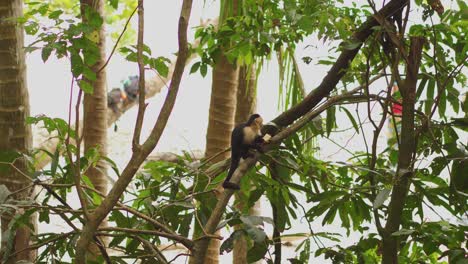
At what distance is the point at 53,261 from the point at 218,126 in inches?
52.1

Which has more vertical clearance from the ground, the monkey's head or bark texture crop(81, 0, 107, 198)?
bark texture crop(81, 0, 107, 198)

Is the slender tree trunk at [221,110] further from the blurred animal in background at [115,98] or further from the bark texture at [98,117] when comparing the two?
the blurred animal in background at [115,98]

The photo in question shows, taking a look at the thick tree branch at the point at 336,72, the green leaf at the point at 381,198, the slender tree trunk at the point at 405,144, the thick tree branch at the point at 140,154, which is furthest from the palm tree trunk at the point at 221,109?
the thick tree branch at the point at 140,154

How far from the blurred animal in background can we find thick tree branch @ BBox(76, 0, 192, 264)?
14.8ft

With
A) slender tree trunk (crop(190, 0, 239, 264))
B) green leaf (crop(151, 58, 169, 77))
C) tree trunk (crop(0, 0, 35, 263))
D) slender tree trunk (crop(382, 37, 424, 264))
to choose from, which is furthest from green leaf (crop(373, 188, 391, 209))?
slender tree trunk (crop(190, 0, 239, 264))

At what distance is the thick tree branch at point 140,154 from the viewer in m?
1.22

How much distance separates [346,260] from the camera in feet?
5.84

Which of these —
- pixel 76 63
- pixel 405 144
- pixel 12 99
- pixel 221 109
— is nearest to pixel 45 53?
pixel 76 63

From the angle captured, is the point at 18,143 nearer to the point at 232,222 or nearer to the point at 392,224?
the point at 232,222

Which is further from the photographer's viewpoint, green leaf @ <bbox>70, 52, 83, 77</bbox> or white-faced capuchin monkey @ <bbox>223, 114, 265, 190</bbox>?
white-faced capuchin monkey @ <bbox>223, 114, 265, 190</bbox>

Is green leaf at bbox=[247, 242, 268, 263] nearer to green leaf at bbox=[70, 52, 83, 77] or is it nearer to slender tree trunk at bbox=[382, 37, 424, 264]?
slender tree trunk at bbox=[382, 37, 424, 264]

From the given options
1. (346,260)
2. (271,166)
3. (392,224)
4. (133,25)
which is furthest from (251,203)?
(133,25)

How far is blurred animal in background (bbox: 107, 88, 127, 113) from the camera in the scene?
5750mm

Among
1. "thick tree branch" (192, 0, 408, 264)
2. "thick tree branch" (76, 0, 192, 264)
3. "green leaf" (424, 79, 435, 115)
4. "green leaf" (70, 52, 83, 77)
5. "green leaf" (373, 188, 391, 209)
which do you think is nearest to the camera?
"thick tree branch" (76, 0, 192, 264)
